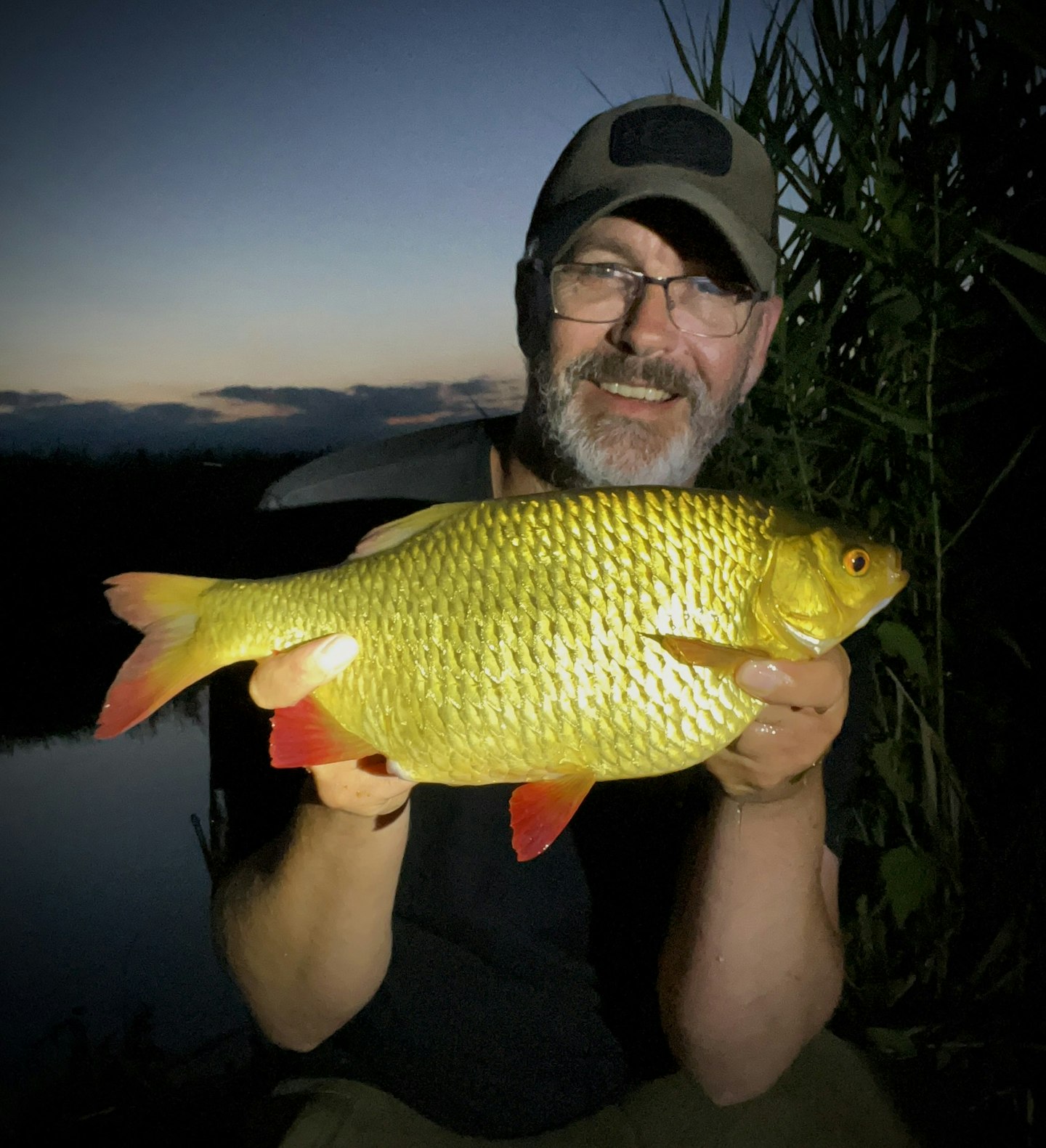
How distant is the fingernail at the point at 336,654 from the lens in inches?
33.5

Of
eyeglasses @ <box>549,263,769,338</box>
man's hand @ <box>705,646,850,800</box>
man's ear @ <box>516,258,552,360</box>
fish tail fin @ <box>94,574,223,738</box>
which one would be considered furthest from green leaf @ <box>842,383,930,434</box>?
fish tail fin @ <box>94,574,223,738</box>

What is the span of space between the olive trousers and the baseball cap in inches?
62.2

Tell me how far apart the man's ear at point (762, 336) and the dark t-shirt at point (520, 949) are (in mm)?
792

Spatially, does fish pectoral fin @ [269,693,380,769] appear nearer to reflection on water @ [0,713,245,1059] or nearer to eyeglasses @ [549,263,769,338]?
eyeglasses @ [549,263,769,338]

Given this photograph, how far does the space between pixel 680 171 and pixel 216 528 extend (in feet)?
42.1

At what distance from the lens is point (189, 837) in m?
6.23

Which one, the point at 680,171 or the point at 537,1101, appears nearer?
the point at 537,1101

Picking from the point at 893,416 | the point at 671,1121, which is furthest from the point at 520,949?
the point at 893,416

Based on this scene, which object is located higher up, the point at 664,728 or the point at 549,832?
the point at 664,728

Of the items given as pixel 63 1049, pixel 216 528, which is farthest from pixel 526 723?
pixel 216 528

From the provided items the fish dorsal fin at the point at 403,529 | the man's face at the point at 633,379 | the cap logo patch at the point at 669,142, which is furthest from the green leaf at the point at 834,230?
the fish dorsal fin at the point at 403,529

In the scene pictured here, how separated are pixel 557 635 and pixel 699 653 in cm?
16

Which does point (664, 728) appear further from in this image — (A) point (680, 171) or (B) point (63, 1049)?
(B) point (63, 1049)

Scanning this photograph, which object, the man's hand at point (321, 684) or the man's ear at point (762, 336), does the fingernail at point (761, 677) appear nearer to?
the man's hand at point (321, 684)
